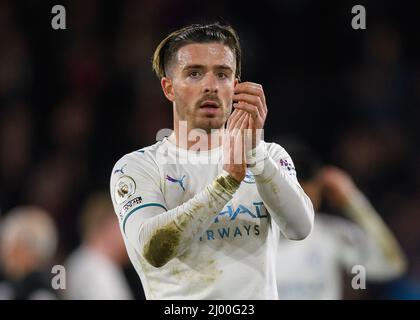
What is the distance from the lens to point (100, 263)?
6762 mm

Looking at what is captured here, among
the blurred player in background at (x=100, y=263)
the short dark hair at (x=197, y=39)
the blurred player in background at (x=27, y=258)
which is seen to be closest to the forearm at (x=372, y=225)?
the blurred player in background at (x=100, y=263)

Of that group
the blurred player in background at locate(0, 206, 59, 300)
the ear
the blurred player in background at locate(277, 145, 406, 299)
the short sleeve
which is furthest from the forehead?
the blurred player in background at locate(277, 145, 406, 299)

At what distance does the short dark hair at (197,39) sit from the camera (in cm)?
381

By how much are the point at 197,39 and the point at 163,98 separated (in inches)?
209

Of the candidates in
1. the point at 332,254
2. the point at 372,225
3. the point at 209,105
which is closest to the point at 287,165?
the point at 209,105

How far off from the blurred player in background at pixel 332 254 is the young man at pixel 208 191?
263 cm

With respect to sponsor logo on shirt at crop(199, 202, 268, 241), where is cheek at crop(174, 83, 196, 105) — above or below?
above

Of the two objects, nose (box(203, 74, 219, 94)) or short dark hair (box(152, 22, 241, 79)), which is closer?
nose (box(203, 74, 219, 94))

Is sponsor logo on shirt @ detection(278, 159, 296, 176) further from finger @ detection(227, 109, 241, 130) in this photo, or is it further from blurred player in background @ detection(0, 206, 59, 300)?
blurred player in background @ detection(0, 206, 59, 300)

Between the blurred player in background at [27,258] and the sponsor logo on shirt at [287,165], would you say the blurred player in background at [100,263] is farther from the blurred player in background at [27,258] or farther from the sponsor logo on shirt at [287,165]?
the sponsor logo on shirt at [287,165]

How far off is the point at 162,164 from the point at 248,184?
1.23 feet

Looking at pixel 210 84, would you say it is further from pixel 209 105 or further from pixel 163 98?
pixel 163 98

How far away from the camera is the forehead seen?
375cm
